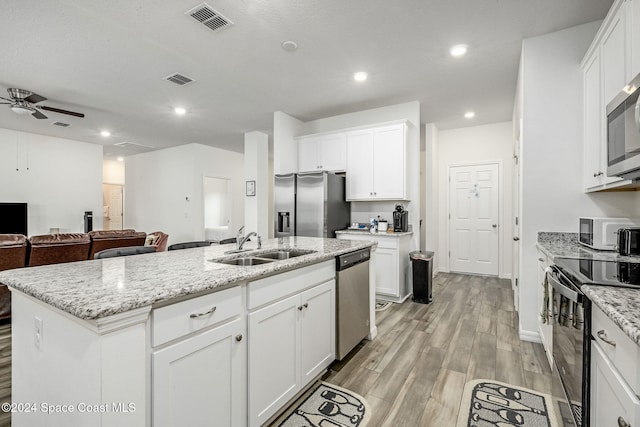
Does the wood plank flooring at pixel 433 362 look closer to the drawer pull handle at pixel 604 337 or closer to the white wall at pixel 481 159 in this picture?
the drawer pull handle at pixel 604 337

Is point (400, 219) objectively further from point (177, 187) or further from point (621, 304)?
point (177, 187)

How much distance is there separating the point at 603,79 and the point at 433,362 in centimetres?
236

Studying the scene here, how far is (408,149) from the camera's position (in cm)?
434

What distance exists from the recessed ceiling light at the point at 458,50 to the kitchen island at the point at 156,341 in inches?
100

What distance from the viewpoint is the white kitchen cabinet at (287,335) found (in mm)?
1525

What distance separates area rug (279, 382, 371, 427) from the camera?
1.69m

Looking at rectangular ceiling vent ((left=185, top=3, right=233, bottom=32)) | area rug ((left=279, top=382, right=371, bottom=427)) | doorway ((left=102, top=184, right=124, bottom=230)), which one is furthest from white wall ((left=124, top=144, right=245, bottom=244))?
area rug ((left=279, top=382, right=371, bottom=427))

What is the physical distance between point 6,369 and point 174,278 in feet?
6.84

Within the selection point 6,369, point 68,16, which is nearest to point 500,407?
point 6,369

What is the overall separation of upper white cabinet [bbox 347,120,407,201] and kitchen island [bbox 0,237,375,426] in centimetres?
265

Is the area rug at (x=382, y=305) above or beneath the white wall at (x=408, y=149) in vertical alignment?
beneath

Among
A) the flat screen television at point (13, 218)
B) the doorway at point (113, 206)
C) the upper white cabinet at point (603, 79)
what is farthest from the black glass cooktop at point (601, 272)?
the doorway at point (113, 206)

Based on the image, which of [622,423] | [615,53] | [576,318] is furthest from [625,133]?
[622,423]

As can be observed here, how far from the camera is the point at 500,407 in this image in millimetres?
1829
